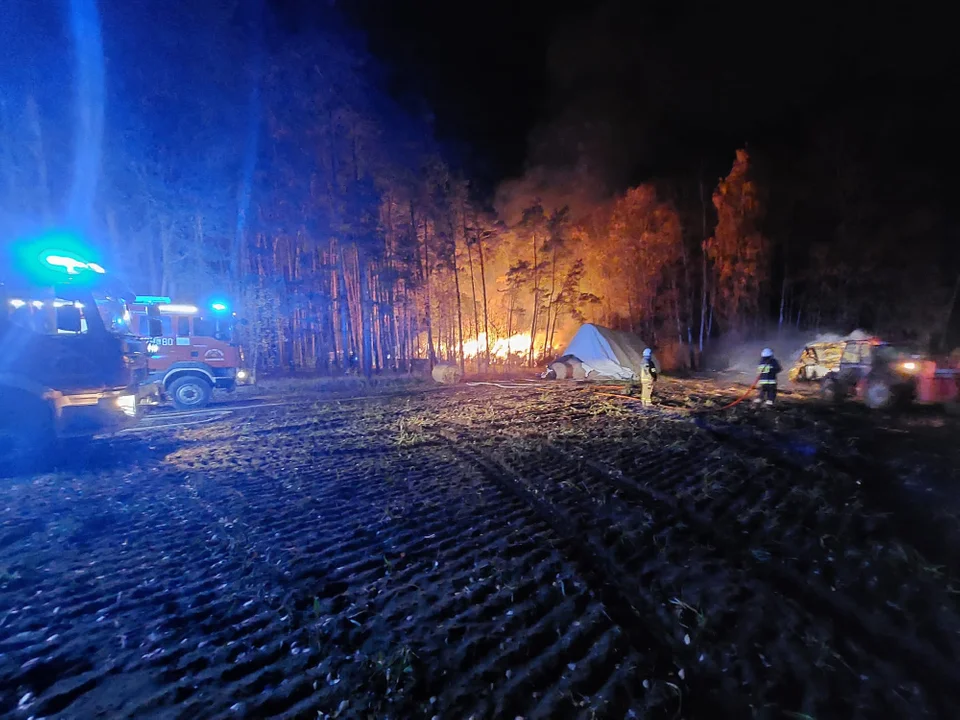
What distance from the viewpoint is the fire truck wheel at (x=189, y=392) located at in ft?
34.3

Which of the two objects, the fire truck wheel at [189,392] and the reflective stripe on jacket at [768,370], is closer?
the reflective stripe on jacket at [768,370]

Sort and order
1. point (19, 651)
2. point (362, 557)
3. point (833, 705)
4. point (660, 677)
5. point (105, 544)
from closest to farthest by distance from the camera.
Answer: point (833, 705)
point (660, 677)
point (19, 651)
point (362, 557)
point (105, 544)

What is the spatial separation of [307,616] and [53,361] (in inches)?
278

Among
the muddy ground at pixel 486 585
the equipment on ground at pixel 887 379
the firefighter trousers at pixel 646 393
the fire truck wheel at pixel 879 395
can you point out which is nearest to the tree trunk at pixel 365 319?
the firefighter trousers at pixel 646 393

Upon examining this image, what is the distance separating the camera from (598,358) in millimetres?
16516

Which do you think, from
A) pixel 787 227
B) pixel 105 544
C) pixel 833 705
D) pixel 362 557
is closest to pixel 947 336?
pixel 787 227

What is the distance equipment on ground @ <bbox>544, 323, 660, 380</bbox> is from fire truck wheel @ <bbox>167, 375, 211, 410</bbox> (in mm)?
11543

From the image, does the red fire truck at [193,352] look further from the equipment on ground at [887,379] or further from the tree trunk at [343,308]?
the equipment on ground at [887,379]

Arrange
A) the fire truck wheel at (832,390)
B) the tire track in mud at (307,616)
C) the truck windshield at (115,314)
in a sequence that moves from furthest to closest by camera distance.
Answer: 1. the fire truck wheel at (832,390)
2. the truck windshield at (115,314)
3. the tire track in mud at (307,616)

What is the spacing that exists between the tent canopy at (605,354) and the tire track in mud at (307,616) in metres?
12.5

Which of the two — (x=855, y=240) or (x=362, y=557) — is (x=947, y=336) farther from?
(x=362, y=557)

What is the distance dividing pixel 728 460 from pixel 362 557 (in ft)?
16.4

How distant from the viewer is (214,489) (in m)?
5.12

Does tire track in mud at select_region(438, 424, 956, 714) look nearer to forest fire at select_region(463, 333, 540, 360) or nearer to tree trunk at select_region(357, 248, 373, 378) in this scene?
tree trunk at select_region(357, 248, 373, 378)
